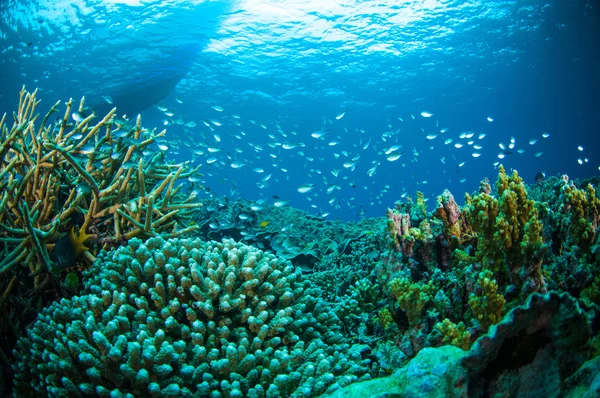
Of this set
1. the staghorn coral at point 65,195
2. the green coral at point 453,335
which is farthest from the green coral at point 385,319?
the staghorn coral at point 65,195

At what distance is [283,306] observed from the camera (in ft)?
10.9

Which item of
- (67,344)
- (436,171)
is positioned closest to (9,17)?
(67,344)

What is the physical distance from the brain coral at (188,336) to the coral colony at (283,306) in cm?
2

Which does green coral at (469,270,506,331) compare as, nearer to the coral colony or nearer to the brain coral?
the coral colony

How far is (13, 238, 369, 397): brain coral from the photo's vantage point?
7.86 feet

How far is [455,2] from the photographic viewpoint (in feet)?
78.0

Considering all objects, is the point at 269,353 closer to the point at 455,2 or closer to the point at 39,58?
the point at 455,2

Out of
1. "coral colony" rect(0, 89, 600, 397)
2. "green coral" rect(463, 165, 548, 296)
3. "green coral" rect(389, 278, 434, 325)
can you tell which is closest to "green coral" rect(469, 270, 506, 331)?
"coral colony" rect(0, 89, 600, 397)

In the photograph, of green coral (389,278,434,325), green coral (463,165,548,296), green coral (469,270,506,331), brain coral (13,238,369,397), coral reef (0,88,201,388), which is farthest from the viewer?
coral reef (0,88,201,388)

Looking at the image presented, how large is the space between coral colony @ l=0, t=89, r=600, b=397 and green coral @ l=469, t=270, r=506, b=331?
0.4 inches

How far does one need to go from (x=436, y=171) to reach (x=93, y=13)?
143225 millimetres

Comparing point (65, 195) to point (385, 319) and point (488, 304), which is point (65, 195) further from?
point (488, 304)

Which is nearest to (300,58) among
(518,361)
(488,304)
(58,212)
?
(58,212)

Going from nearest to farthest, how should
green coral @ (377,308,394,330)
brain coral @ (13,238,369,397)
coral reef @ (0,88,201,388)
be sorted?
brain coral @ (13,238,369,397), green coral @ (377,308,394,330), coral reef @ (0,88,201,388)
